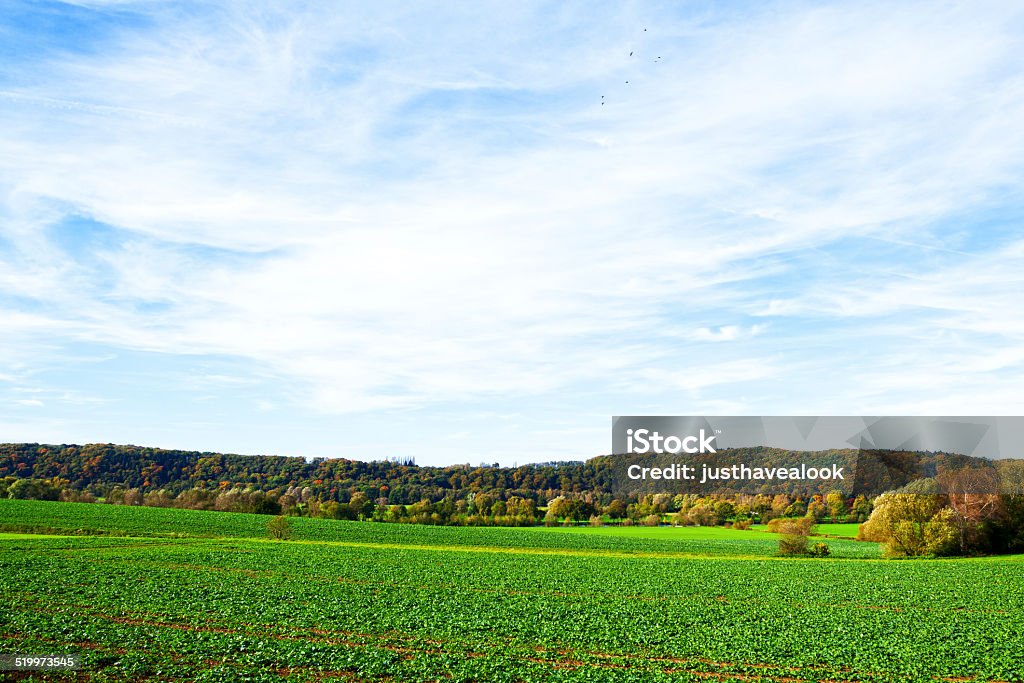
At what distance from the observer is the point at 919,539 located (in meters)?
75.2

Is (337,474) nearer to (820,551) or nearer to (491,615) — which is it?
(820,551)

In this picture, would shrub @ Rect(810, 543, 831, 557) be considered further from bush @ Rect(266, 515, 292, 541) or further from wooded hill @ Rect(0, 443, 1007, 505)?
bush @ Rect(266, 515, 292, 541)

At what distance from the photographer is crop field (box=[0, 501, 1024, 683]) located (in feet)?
86.8

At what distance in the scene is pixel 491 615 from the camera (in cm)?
3575

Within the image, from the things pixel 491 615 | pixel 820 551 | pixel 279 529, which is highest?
pixel 491 615

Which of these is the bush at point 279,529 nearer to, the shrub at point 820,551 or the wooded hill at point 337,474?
the wooded hill at point 337,474

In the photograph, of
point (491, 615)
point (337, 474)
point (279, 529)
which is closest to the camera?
point (491, 615)

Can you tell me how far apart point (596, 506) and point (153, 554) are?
8568cm

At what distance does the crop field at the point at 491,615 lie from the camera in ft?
86.8

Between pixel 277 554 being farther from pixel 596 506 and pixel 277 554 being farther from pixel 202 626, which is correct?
pixel 596 506

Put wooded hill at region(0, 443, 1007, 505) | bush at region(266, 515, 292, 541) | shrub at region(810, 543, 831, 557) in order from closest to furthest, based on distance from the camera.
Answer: shrub at region(810, 543, 831, 557)
bush at region(266, 515, 292, 541)
wooded hill at region(0, 443, 1007, 505)

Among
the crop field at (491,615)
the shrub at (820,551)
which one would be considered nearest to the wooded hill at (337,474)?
the shrub at (820,551)

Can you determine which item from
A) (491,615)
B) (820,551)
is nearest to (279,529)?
(491,615)

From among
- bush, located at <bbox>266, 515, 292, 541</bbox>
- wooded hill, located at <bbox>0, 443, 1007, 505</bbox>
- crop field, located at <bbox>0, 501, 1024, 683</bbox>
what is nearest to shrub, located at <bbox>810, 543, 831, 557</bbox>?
crop field, located at <bbox>0, 501, 1024, 683</bbox>
